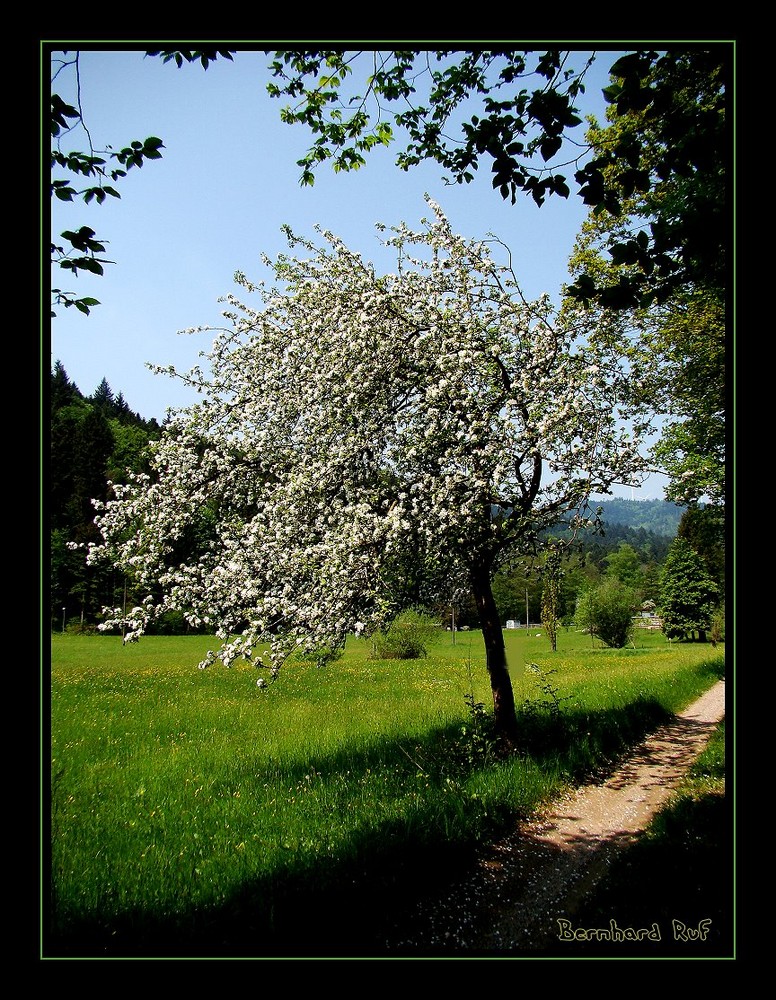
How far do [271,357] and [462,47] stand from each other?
19.6ft

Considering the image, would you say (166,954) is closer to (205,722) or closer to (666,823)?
(666,823)

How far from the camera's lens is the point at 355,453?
8.98 meters

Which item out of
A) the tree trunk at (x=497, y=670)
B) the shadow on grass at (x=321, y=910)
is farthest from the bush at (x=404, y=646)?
the shadow on grass at (x=321, y=910)

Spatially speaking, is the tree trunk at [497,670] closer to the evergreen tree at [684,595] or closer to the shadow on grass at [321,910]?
the shadow on grass at [321,910]

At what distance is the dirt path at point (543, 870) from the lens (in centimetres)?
547

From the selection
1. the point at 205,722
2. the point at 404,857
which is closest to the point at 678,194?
the point at 404,857

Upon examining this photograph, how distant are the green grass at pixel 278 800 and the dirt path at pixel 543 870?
0.40 meters

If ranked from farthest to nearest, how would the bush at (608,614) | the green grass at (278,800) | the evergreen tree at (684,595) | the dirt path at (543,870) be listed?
the evergreen tree at (684,595) < the bush at (608,614) < the green grass at (278,800) < the dirt path at (543,870)

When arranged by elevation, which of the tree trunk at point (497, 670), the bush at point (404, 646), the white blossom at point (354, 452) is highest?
the white blossom at point (354, 452)

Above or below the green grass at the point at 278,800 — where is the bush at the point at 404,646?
below

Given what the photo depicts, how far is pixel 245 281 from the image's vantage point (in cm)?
1066

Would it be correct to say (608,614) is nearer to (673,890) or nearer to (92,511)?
(92,511)

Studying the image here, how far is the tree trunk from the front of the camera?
10750 millimetres

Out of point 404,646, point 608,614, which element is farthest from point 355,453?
point 608,614
